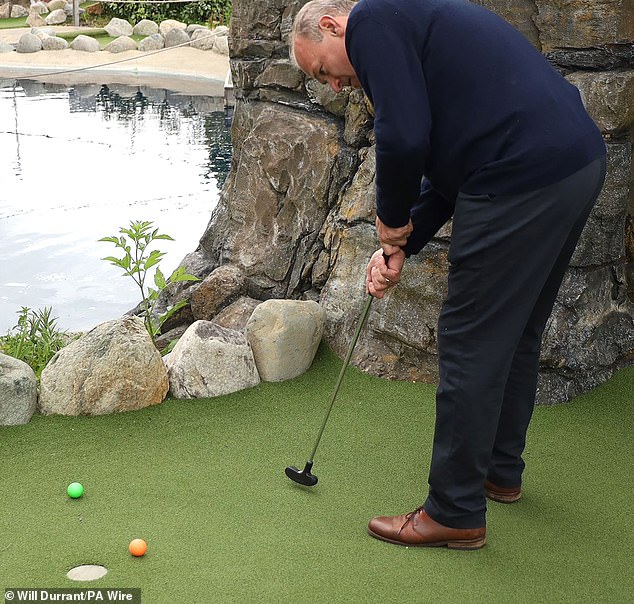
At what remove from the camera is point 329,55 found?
2.39 m

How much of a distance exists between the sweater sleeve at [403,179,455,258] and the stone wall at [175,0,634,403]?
3.00 feet

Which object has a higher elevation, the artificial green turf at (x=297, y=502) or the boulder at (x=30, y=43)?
the artificial green turf at (x=297, y=502)

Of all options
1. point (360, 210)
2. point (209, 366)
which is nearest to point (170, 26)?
point (360, 210)

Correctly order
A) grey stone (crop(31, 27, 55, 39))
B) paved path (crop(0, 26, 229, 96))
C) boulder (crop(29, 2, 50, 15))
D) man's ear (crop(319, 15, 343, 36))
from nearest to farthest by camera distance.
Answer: man's ear (crop(319, 15, 343, 36)) < paved path (crop(0, 26, 229, 96)) < grey stone (crop(31, 27, 55, 39)) < boulder (crop(29, 2, 50, 15))

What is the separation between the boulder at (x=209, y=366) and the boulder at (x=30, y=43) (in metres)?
16.4

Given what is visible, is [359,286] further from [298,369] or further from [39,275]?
[39,275]

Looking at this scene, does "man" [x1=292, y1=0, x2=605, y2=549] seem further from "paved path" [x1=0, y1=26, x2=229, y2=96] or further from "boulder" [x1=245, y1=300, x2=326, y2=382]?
"paved path" [x1=0, y1=26, x2=229, y2=96]

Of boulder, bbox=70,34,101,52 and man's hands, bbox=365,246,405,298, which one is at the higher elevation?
man's hands, bbox=365,246,405,298

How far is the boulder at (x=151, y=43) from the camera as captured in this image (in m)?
18.3

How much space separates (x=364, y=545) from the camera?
266cm

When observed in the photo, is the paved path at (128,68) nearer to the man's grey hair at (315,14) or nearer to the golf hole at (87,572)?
the man's grey hair at (315,14)

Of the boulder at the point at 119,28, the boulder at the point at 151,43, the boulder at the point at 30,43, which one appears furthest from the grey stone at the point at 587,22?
the boulder at the point at 119,28

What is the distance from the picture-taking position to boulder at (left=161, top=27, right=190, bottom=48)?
18.2 m

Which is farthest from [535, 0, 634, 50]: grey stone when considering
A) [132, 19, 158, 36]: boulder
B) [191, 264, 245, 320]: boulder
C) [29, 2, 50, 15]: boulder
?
[29, 2, 50, 15]: boulder
